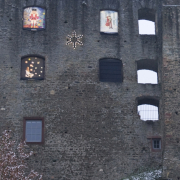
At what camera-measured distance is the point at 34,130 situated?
71.6ft

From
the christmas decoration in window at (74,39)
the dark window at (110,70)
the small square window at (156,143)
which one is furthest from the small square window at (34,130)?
the small square window at (156,143)

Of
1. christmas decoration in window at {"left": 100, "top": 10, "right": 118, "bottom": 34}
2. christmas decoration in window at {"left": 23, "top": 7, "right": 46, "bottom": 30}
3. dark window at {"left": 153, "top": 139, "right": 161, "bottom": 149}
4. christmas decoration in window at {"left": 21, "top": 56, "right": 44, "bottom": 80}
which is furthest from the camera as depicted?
christmas decoration in window at {"left": 100, "top": 10, "right": 118, "bottom": 34}

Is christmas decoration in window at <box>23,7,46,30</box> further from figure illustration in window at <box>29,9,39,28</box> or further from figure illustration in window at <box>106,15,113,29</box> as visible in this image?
figure illustration in window at <box>106,15,113,29</box>

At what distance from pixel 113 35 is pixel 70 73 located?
3141 mm

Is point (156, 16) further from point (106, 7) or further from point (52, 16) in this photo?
point (52, 16)

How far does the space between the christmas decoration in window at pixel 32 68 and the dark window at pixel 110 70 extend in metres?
3.08

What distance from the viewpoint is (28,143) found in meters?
21.5

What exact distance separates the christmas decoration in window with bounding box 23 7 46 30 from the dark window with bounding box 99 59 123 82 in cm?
380

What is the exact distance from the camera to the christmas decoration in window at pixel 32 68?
74.8ft

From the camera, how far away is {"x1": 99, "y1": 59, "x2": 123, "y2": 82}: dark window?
23078 millimetres

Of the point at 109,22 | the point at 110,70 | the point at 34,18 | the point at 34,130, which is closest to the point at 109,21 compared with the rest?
the point at 109,22

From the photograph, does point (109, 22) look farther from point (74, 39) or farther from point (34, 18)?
point (34, 18)

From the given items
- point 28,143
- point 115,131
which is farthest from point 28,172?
point 115,131

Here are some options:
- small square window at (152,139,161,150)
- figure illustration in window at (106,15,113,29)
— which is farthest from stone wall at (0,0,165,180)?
figure illustration in window at (106,15,113,29)
